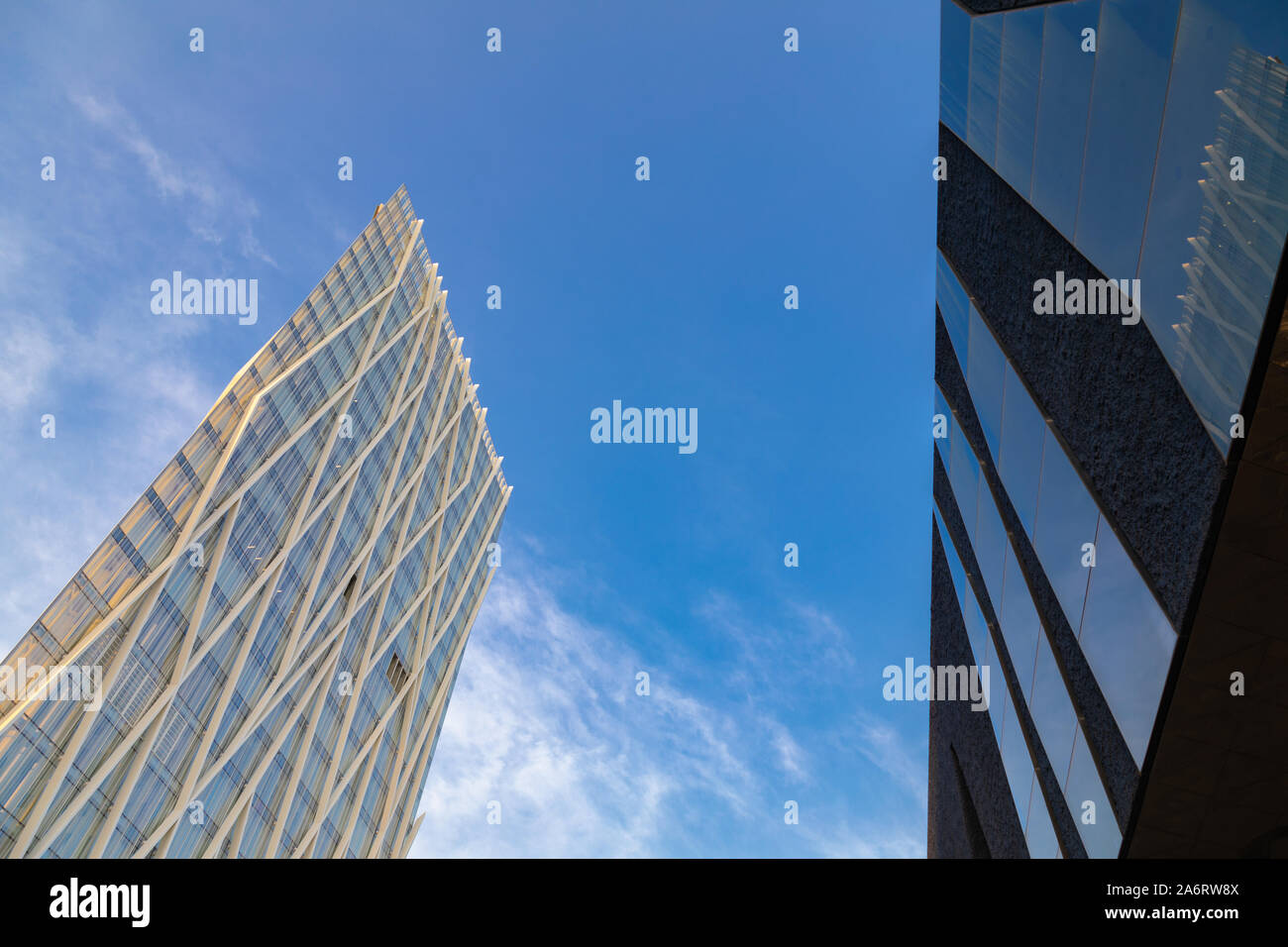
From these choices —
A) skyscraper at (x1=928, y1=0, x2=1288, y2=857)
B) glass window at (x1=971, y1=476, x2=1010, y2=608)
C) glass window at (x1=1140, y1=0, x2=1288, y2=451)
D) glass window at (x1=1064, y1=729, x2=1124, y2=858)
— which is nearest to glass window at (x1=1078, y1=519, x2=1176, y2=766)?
skyscraper at (x1=928, y1=0, x2=1288, y2=857)

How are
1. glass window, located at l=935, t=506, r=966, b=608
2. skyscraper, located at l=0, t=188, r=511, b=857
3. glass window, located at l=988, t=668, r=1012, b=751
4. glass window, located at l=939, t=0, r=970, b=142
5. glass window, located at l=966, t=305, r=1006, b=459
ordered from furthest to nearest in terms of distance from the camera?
1. skyscraper, located at l=0, t=188, r=511, b=857
2. glass window, located at l=935, t=506, r=966, b=608
3. glass window, located at l=988, t=668, r=1012, b=751
4. glass window, located at l=939, t=0, r=970, b=142
5. glass window, located at l=966, t=305, r=1006, b=459

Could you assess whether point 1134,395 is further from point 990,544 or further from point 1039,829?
point 1039,829

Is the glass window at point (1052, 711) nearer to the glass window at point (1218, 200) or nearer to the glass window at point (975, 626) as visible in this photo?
the glass window at point (975, 626)

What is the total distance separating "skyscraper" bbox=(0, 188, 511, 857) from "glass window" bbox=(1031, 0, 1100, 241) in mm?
29639

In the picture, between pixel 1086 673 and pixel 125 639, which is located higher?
pixel 1086 673

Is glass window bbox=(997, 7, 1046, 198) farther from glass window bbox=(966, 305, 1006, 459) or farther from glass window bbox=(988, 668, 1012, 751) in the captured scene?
glass window bbox=(988, 668, 1012, 751)

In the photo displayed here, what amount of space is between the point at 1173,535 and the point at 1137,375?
166cm

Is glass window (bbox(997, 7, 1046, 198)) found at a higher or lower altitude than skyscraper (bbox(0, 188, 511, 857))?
higher

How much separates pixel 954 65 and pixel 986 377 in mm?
5546

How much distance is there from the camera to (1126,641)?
8836 mm

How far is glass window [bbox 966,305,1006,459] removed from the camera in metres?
13.0
